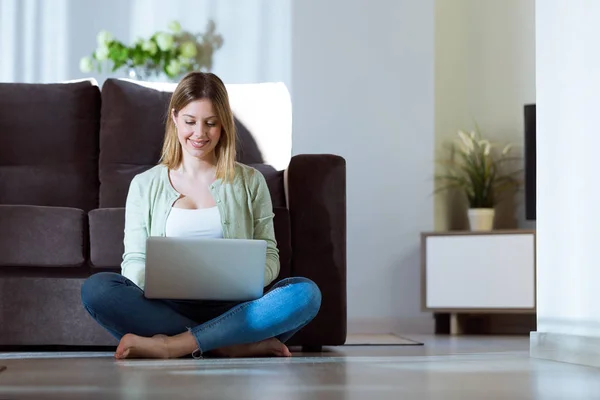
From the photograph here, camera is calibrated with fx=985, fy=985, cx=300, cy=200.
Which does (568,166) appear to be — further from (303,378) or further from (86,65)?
(86,65)

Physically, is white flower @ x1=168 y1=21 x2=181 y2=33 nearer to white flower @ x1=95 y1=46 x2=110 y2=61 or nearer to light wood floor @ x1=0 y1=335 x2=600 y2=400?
white flower @ x1=95 y1=46 x2=110 y2=61

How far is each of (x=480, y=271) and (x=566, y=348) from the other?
7.43ft

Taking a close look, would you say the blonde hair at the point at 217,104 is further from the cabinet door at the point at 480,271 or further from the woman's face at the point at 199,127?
the cabinet door at the point at 480,271

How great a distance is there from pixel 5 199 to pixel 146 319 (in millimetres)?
1133

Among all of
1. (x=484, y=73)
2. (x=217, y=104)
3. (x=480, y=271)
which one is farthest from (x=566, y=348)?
(x=484, y=73)

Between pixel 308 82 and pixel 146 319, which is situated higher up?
pixel 308 82

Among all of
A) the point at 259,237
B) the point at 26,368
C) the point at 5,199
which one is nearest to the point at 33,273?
the point at 5,199

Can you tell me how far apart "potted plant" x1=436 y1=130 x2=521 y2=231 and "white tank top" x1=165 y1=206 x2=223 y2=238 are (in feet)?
7.98

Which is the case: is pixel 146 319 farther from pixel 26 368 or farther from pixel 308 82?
pixel 308 82

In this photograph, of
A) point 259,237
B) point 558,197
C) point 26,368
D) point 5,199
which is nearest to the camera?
point 26,368

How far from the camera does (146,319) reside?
8.20 feet

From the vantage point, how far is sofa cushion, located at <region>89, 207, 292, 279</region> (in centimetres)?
295

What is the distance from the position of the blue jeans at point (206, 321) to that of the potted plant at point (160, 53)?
2655 millimetres

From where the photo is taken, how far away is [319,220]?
9.82 feet
